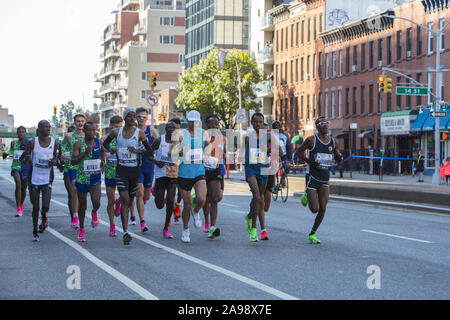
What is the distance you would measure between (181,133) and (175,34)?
4903 inches

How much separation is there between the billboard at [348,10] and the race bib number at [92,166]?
190 feet

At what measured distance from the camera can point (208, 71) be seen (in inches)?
3029

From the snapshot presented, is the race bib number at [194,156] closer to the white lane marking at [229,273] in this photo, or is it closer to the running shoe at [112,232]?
the white lane marking at [229,273]

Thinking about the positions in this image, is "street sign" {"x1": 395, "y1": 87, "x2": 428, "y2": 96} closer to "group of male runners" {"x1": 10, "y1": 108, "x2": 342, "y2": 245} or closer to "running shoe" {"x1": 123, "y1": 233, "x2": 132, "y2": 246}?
"group of male runners" {"x1": 10, "y1": 108, "x2": 342, "y2": 245}

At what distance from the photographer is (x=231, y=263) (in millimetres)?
11406

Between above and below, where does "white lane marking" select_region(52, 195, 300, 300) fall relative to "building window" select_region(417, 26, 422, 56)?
below

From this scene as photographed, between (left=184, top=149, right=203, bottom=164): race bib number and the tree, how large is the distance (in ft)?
202

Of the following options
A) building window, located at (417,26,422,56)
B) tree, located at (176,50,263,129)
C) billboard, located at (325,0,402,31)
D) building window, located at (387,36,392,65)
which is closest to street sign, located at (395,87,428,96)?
building window, located at (417,26,422,56)

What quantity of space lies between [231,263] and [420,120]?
44409 mm

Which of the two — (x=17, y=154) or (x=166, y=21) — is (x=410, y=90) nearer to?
(x=17, y=154)

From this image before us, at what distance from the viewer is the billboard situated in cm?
7106

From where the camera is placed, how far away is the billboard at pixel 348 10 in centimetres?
7106
